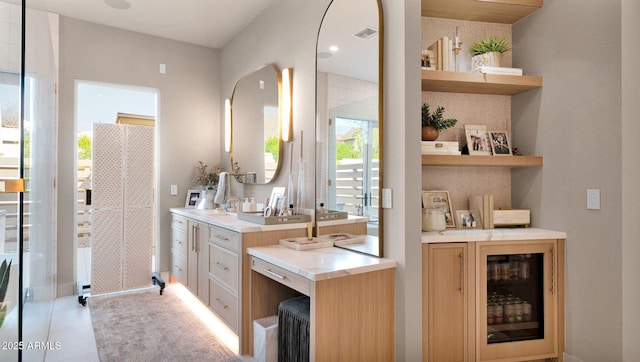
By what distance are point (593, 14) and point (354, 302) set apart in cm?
213

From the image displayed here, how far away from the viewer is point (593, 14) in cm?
214

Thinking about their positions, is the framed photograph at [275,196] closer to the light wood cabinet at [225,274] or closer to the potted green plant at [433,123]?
the light wood cabinet at [225,274]

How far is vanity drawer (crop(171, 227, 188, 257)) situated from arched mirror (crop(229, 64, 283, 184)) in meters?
0.81

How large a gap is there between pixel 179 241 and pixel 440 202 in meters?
2.79

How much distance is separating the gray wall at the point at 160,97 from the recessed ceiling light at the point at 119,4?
0.57m

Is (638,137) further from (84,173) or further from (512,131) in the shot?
(84,173)

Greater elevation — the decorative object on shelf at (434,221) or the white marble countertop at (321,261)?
the decorative object on shelf at (434,221)

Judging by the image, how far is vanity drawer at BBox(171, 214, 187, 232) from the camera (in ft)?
12.5

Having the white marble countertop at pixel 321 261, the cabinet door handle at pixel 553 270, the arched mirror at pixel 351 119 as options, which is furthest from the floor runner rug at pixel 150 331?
the cabinet door handle at pixel 553 270

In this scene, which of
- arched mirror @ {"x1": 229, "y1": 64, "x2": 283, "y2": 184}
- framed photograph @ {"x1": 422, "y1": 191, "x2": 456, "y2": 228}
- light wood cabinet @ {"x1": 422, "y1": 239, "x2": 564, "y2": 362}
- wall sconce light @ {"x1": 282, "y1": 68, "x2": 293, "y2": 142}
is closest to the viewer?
light wood cabinet @ {"x1": 422, "y1": 239, "x2": 564, "y2": 362}

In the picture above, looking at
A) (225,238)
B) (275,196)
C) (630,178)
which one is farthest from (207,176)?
(630,178)

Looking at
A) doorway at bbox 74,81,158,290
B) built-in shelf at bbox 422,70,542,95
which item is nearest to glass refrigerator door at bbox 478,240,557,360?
built-in shelf at bbox 422,70,542,95

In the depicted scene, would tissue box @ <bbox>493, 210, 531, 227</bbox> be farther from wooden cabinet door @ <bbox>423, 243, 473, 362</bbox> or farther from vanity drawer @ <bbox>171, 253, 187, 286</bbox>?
vanity drawer @ <bbox>171, 253, 187, 286</bbox>

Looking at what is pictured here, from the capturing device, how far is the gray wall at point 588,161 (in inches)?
73.2
